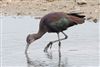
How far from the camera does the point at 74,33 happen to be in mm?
12984

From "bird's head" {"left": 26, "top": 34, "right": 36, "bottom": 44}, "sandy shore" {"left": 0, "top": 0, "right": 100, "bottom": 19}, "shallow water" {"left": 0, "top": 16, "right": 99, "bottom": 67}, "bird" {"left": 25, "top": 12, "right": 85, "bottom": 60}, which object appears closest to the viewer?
"shallow water" {"left": 0, "top": 16, "right": 99, "bottom": 67}

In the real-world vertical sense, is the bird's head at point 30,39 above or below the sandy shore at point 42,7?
above

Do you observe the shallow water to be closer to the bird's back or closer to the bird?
the bird

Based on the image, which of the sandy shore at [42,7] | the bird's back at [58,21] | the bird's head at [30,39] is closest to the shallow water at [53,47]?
the bird's head at [30,39]

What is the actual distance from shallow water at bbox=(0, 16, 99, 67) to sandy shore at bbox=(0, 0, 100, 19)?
195cm

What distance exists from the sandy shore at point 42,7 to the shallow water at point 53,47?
76.9 inches

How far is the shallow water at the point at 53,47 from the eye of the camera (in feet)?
34.0

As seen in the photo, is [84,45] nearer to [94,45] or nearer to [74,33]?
[94,45]

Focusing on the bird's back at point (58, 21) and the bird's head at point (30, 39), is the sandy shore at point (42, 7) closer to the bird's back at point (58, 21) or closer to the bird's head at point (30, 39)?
the bird's back at point (58, 21)

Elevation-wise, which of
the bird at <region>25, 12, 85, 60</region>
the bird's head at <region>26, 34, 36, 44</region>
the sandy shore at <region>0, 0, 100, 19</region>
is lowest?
the sandy shore at <region>0, 0, 100, 19</region>

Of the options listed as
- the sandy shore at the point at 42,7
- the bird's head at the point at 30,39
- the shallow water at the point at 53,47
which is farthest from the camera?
the sandy shore at the point at 42,7

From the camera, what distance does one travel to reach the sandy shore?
54.4ft

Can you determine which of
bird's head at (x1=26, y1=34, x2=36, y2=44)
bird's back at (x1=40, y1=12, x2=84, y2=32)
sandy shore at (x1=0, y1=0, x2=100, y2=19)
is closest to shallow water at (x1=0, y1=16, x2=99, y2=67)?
bird's head at (x1=26, y1=34, x2=36, y2=44)

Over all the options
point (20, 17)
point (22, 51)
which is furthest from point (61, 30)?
point (20, 17)
